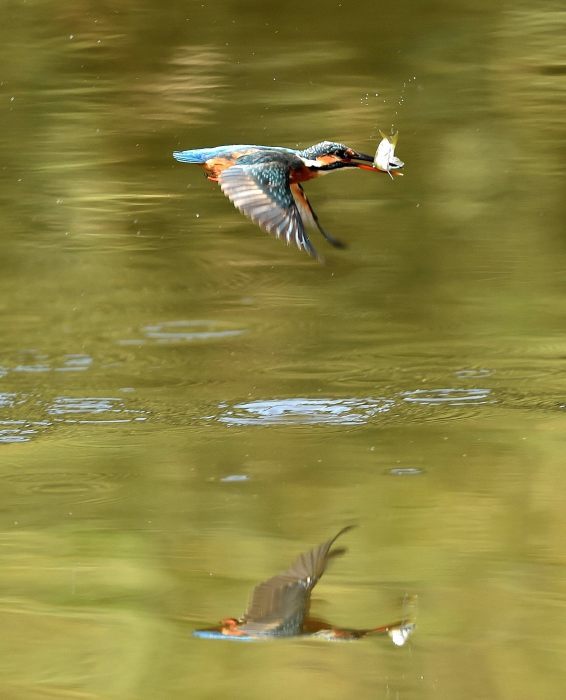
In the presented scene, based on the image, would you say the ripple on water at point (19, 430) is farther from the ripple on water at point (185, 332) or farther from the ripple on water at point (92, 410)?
the ripple on water at point (185, 332)

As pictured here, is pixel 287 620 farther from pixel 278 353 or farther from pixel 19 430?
pixel 278 353

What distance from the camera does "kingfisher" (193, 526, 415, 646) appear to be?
2695mm

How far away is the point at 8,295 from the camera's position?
539cm

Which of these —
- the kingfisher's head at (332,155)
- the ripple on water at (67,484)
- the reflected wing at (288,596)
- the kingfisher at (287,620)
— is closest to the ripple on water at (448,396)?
the kingfisher's head at (332,155)

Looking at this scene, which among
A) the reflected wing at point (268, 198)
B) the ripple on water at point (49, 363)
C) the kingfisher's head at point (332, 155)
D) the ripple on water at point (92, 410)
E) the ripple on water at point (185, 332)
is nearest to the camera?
the reflected wing at point (268, 198)

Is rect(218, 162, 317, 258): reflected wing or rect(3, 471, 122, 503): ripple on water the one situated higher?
rect(218, 162, 317, 258): reflected wing

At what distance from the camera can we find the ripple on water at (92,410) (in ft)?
13.5

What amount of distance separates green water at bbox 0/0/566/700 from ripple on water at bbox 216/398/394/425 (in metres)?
0.01

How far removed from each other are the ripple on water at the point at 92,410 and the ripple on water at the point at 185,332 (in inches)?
23.7

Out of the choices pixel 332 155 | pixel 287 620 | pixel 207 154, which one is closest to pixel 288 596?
pixel 287 620

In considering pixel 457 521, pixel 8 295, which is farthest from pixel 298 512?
pixel 8 295

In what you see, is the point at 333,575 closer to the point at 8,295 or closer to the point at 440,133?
the point at 8,295

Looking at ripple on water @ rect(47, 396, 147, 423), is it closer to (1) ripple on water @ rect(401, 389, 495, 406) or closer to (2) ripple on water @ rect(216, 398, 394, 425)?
(2) ripple on water @ rect(216, 398, 394, 425)

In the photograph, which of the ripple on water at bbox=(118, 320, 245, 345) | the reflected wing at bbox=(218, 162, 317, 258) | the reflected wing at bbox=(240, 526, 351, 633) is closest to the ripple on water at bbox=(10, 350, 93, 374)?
the ripple on water at bbox=(118, 320, 245, 345)
